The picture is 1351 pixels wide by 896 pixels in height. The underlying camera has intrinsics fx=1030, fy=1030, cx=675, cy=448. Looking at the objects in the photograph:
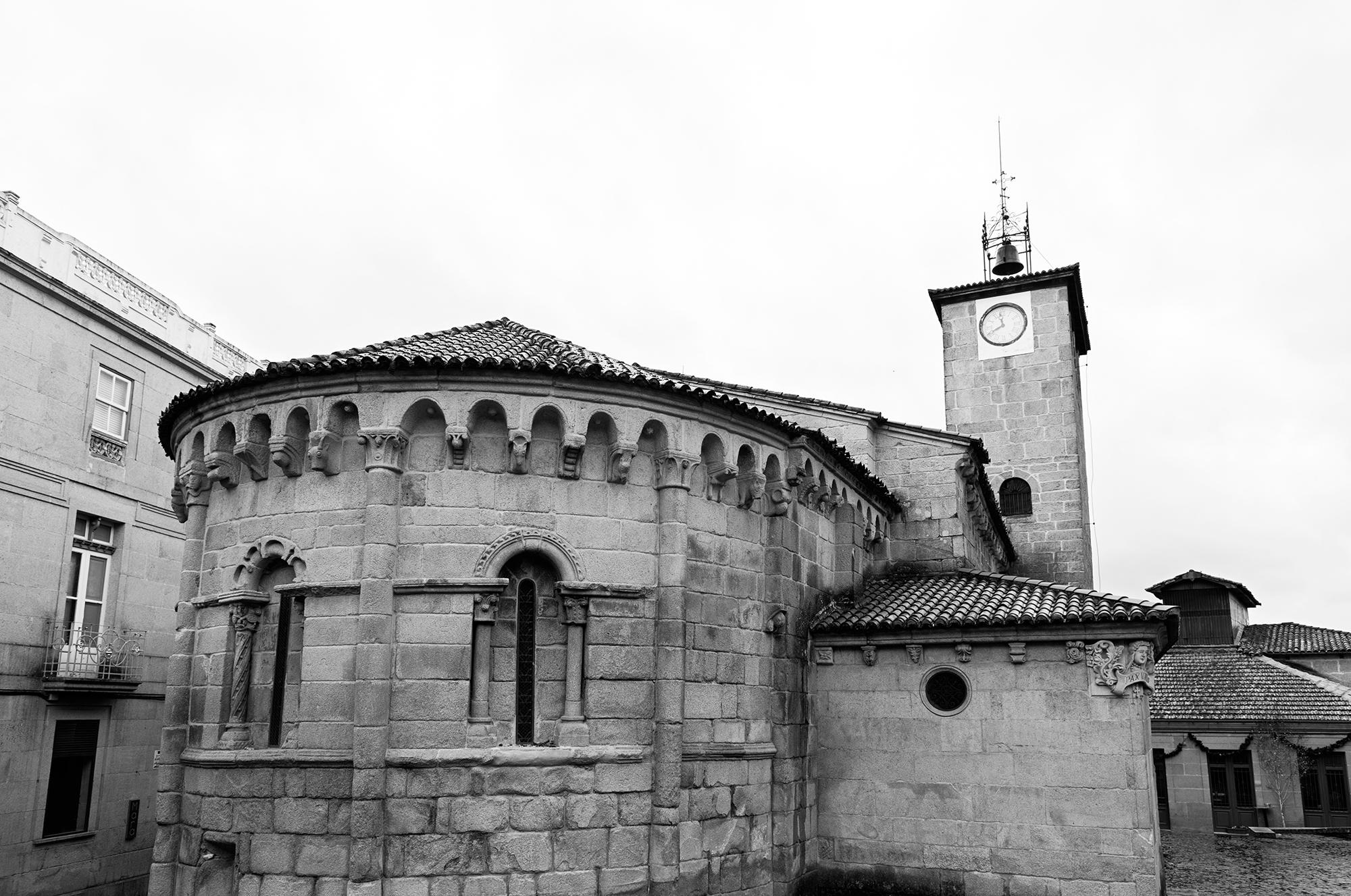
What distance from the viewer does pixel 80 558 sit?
750 inches

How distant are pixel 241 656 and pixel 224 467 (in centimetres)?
223

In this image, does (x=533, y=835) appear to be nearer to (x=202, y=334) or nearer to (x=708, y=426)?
(x=708, y=426)

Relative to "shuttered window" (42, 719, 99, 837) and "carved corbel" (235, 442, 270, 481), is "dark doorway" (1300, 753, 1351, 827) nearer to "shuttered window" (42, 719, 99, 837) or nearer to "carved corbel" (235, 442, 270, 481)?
"carved corbel" (235, 442, 270, 481)

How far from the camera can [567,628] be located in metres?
11.4

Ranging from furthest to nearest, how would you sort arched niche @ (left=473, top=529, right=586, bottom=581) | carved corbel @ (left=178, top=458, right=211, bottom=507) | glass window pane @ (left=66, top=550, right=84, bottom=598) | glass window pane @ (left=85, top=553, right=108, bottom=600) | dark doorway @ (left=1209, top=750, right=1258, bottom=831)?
1. dark doorway @ (left=1209, top=750, right=1258, bottom=831)
2. glass window pane @ (left=85, top=553, right=108, bottom=600)
3. glass window pane @ (left=66, top=550, right=84, bottom=598)
4. carved corbel @ (left=178, top=458, right=211, bottom=507)
5. arched niche @ (left=473, top=529, right=586, bottom=581)

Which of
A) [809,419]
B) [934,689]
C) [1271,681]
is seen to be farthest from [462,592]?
[1271,681]

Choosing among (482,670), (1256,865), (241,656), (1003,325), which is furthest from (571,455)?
(1003,325)

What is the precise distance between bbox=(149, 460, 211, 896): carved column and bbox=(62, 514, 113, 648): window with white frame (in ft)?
24.4

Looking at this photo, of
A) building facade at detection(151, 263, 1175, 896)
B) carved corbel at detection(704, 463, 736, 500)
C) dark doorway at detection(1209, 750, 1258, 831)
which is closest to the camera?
building facade at detection(151, 263, 1175, 896)

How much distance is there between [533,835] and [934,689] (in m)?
6.51

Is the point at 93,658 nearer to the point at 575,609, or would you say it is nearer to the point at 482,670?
the point at 482,670

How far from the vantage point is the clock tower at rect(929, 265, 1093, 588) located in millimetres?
28344

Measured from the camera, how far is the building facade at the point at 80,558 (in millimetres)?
17344

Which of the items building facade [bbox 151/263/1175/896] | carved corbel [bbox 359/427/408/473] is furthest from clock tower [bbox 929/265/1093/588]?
carved corbel [bbox 359/427/408/473]
